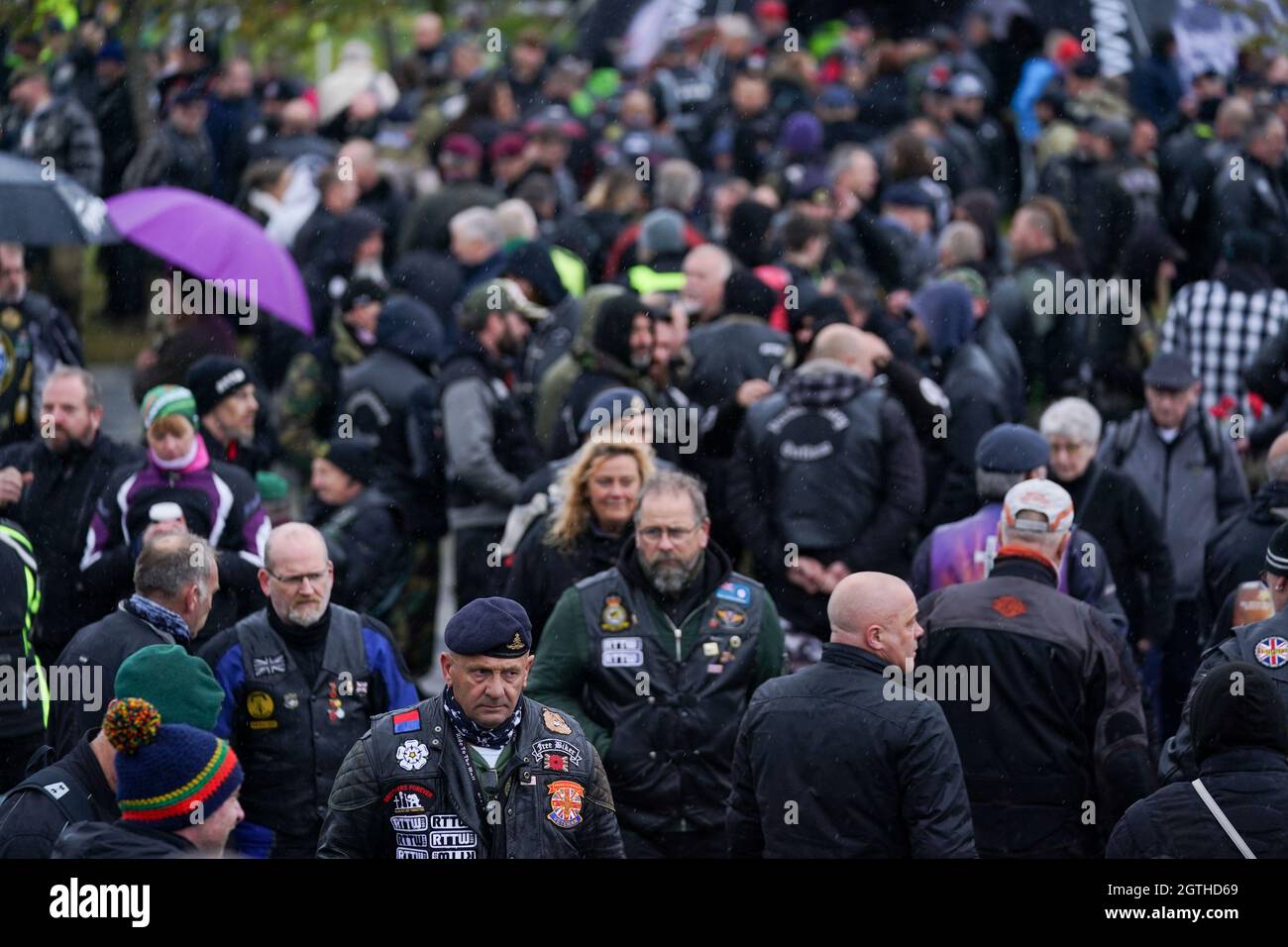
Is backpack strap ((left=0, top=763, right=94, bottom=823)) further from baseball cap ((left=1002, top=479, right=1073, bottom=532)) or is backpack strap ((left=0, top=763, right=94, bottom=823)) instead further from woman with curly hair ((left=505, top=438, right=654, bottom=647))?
baseball cap ((left=1002, top=479, right=1073, bottom=532))

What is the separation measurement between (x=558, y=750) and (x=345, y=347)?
587cm

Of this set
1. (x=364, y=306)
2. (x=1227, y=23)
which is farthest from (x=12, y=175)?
(x=1227, y=23)

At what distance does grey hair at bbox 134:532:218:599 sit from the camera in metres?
6.65

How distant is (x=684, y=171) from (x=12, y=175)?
4.70m

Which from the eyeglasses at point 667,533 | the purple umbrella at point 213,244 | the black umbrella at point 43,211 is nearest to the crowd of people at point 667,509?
the eyeglasses at point 667,533

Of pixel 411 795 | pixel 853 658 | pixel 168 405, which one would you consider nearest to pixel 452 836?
pixel 411 795

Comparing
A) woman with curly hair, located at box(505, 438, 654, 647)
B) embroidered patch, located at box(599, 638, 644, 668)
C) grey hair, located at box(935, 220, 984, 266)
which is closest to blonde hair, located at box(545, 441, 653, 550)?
woman with curly hair, located at box(505, 438, 654, 647)

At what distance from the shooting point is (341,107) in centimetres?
1831

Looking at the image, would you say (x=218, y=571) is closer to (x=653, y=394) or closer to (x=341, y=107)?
(x=653, y=394)

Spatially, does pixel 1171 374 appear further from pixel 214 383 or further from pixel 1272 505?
pixel 214 383

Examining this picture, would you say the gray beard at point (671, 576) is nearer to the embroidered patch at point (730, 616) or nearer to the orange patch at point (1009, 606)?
the embroidered patch at point (730, 616)

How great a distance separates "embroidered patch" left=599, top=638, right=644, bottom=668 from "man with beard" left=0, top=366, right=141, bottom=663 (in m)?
2.58

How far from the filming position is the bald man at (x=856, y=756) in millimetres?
5602

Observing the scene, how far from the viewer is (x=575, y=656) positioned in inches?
272
